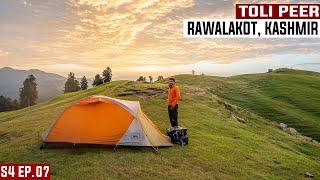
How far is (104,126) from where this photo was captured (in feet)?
77.7

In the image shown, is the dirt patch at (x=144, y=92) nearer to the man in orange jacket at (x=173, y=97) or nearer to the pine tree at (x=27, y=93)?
the man in orange jacket at (x=173, y=97)

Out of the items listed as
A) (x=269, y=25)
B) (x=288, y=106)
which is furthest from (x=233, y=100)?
(x=269, y=25)

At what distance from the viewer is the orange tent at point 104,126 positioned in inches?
921

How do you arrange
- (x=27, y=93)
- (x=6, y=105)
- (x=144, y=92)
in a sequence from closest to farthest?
(x=144, y=92), (x=27, y=93), (x=6, y=105)

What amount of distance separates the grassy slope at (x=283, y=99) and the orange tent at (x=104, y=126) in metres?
33.6

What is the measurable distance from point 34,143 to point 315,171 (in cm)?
1886

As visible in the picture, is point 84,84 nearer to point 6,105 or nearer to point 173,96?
point 6,105

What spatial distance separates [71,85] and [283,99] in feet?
263

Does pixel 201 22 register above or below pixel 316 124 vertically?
above

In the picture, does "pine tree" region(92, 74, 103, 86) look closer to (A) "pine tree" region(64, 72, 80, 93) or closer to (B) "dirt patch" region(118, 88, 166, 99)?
(A) "pine tree" region(64, 72, 80, 93)

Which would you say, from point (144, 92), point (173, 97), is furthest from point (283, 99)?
point (173, 97)

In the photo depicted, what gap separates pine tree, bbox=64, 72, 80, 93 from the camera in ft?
435

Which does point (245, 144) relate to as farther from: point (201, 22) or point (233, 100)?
point (233, 100)

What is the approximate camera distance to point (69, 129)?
24.4m
